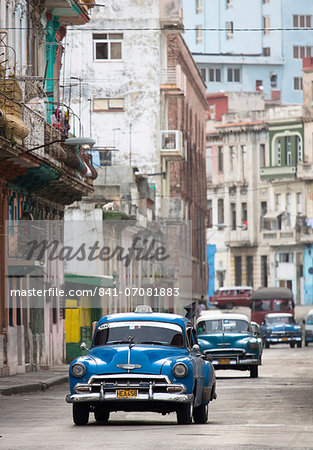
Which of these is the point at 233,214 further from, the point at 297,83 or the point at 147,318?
the point at 147,318

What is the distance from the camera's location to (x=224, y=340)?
3703cm

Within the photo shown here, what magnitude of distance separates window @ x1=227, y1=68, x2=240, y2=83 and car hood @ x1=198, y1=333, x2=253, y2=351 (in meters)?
105

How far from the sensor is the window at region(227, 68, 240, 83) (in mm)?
141125

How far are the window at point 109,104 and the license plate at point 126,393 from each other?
60.3 metres

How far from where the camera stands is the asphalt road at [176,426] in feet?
52.1

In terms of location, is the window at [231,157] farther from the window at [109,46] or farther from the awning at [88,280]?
the awning at [88,280]

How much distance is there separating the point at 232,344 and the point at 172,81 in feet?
142

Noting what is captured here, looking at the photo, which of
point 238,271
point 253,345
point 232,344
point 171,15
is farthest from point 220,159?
point 253,345

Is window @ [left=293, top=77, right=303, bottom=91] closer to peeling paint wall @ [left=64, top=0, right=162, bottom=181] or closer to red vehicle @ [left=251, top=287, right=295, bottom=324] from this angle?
red vehicle @ [left=251, top=287, right=295, bottom=324]

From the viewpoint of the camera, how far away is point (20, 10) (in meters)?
38.6

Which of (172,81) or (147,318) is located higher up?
(172,81)

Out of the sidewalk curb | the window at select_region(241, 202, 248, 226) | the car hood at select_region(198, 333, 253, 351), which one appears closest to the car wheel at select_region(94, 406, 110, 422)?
the sidewalk curb

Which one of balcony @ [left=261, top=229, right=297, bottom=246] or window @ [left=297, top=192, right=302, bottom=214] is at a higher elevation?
window @ [left=297, top=192, right=302, bottom=214]

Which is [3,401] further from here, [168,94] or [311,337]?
[168,94]
